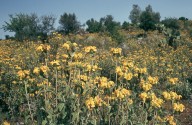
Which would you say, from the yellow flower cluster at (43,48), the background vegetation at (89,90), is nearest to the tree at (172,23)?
the background vegetation at (89,90)

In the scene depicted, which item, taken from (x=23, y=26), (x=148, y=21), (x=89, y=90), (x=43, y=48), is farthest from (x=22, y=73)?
(x=148, y=21)

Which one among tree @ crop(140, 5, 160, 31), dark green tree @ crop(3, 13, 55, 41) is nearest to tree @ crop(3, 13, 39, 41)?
dark green tree @ crop(3, 13, 55, 41)

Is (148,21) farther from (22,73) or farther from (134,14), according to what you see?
(22,73)

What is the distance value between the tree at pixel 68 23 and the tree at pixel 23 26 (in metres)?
4.73

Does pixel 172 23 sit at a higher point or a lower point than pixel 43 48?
higher

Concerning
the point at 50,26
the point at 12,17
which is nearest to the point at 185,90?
the point at 50,26

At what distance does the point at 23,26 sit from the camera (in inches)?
→ 805

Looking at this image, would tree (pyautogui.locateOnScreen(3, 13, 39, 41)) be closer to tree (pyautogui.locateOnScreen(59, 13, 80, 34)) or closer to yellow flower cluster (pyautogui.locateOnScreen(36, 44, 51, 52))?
tree (pyautogui.locateOnScreen(59, 13, 80, 34))

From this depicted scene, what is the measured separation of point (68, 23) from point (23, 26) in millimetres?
5898

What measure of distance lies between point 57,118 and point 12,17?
1846 centimetres

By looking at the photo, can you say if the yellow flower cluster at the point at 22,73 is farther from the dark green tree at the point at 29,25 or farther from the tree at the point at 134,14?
the tree at the point at 134,14

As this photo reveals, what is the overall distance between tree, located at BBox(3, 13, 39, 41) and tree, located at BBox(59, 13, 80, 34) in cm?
473

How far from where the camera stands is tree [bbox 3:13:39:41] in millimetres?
19750

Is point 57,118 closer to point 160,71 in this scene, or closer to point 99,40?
point 160,71
